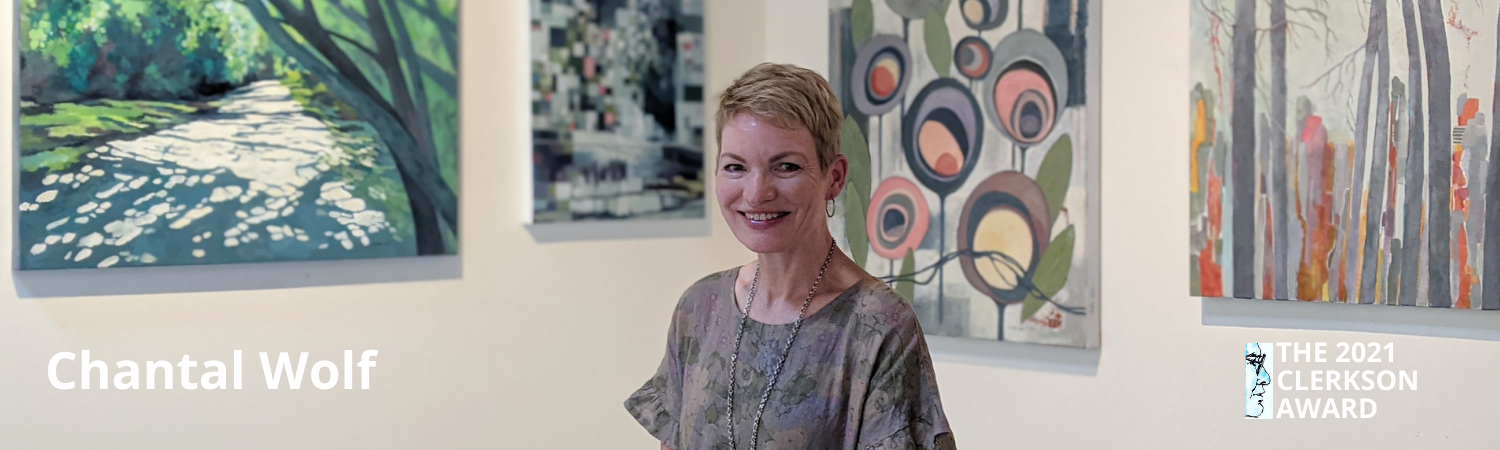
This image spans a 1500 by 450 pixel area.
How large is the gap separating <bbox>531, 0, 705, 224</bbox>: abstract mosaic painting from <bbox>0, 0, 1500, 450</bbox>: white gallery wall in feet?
0.23

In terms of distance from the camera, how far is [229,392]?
107 inches

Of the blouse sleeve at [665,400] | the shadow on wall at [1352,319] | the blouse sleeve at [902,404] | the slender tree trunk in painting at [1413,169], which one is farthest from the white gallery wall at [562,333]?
the blouse sleeve at [902,404]

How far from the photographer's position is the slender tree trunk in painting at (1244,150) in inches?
104

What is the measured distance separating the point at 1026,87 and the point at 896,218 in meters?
0.50

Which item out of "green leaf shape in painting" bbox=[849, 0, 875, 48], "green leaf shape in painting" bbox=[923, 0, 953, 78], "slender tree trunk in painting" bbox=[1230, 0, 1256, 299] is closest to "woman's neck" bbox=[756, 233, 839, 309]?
"slender tree trunk in painting" bbox=[1230, 0, 1256, 299]

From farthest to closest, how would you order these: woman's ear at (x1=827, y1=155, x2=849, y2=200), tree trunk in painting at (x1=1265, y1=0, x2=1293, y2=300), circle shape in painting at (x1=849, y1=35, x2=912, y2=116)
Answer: circle shape in painting at (x1=849, y1=35, x2=912, y2=116) < tree trunk in painting at (x1=1265, y1=0, x2=1293, y2=300) < woman's ear at (x1=827, y1=155, x2=849, y2=200)

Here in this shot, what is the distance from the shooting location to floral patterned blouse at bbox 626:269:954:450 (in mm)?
1405

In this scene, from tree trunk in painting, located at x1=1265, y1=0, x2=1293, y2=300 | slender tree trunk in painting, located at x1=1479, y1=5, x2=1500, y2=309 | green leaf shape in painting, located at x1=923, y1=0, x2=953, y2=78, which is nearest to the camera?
slender tree trunk in painting, located at x1=1479, y1=5, x2=1500, y2=309

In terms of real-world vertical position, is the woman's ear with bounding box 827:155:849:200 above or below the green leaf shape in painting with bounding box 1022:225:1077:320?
above

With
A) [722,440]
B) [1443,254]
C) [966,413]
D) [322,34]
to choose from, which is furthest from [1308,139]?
[322,34]

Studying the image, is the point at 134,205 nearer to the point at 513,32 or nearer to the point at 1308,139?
the point at 513,32

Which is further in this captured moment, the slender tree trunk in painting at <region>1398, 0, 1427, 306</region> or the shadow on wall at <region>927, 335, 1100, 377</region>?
the shadow on wall at <region>927, 335, 1100, 377</region>

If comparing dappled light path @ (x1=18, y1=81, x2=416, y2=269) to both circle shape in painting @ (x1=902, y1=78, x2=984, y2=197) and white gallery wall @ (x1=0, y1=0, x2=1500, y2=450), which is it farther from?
circle shape in painting @ (x1=902, y1=78, x2=984, y2=197)

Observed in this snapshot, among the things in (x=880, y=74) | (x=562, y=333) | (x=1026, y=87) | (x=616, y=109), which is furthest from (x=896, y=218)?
(x=562, y=333)
